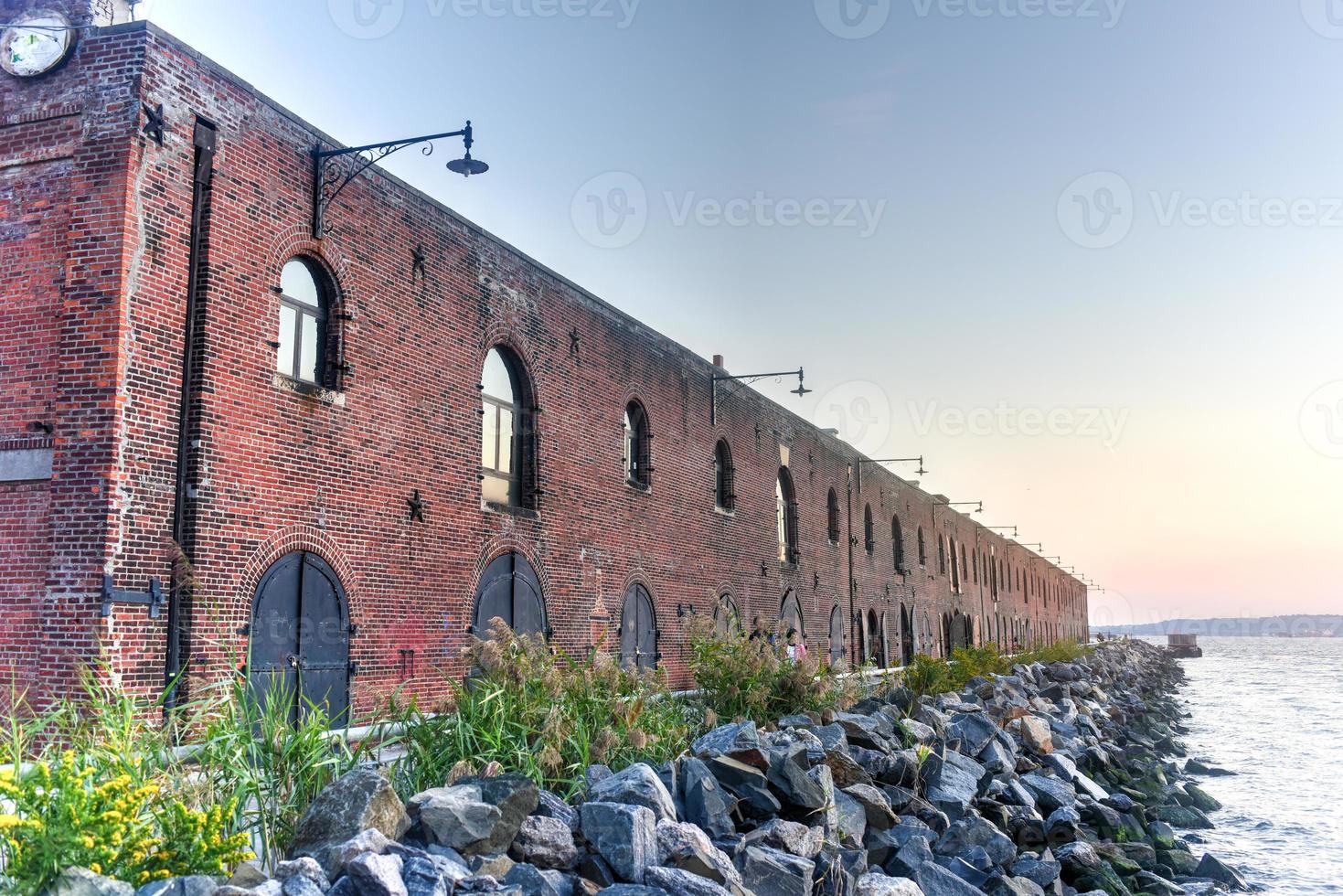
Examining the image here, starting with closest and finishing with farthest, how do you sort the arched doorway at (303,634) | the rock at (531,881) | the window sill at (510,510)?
the rock at (531,881) < the arched doorway at (303,634) < the window sill at (510,510)

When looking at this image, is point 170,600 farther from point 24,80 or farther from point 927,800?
point 927,800

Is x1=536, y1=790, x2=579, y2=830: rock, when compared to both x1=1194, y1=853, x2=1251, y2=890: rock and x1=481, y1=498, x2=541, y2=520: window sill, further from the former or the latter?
x1=1194, y1=853, x2=1251, y2=890: rock

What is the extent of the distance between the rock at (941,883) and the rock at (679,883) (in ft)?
8.79

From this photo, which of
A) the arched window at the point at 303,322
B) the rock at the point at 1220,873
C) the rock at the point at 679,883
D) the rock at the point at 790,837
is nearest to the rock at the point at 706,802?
the rock at the point at 790,837

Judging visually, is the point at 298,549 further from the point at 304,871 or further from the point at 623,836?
the point at 304,871

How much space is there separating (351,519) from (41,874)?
7.60m

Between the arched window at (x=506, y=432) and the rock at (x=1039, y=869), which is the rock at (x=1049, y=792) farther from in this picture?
the arched window at (x=506, y=432)

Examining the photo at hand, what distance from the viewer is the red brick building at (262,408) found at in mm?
9492

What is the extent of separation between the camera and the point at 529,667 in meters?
8.11

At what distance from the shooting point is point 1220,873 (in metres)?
11.7

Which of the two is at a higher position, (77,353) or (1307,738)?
(77,353)

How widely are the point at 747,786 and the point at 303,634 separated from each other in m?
5.27

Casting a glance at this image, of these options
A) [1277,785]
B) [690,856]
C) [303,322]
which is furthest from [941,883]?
[1277,785]

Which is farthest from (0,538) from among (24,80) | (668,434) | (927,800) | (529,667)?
(668,434)
